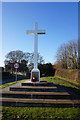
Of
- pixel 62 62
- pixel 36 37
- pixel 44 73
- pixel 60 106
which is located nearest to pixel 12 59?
pixel 44 73

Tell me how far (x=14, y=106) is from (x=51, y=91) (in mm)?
2204

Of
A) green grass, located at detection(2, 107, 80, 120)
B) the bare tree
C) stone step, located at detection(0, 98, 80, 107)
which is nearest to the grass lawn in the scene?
green grass, located at detection(2, 107, 80, 120)

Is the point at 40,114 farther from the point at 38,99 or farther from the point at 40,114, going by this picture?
the point at 38,99

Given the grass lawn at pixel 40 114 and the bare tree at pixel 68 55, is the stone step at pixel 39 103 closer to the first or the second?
the grass lawn at pixel 40 114

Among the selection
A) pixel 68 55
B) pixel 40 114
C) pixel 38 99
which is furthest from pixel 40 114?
pixel 68 55

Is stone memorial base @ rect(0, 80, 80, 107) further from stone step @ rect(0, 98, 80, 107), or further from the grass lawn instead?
the grass lawn

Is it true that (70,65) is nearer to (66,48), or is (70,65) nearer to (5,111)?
(66,48)

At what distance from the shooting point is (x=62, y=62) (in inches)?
897

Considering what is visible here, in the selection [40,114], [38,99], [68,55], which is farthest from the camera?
[68,55]

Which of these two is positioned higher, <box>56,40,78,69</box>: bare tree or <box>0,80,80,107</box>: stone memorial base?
<box>56,40,78,69</box>: bare tree

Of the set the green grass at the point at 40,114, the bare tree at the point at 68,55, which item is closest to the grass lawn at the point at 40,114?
the green grass at the point at 40,114

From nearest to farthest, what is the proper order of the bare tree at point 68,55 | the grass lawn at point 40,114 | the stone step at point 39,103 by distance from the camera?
1. the grass lawn at point 40,114
2. the stone step at point 39,103
3. the bare tree at point 68,55

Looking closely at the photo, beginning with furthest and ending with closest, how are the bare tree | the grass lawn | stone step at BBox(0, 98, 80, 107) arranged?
the bare tree → stone step at BBox(0, 98, 80, 107) → the grass lawn

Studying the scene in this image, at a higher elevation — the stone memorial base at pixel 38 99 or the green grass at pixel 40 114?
the stone memorial base at pixel 38 99
